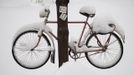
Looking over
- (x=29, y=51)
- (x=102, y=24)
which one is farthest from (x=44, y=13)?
(x=102, y=24)

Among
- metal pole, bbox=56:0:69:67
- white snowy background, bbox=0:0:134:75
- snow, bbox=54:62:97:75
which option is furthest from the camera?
white snowy background, bbox=0:0:134:75

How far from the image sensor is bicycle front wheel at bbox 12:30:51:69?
2.98 m

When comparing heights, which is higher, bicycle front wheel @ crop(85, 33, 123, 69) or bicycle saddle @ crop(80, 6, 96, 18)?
bicycle saddle @ crop(80, 6, 96, 18)

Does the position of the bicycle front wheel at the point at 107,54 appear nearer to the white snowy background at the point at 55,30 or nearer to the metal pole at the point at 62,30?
the white snowy background at the point at 55,30

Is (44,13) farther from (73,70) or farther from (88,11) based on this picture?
(73,70)

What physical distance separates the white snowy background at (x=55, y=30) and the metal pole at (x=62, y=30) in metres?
0.10

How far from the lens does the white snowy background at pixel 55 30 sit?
117 inches

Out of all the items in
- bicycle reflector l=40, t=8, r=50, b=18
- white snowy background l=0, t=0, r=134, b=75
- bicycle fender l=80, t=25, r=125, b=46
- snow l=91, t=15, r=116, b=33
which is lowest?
white snowy background l=0, t=0, r=134, b=75

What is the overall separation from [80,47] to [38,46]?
0.34m

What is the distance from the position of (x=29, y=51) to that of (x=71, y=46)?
334mm

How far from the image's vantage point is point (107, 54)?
3096mm

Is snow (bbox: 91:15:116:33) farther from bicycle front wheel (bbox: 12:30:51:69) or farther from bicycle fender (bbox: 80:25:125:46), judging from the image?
bicycle front wheel (bbox: 12:30:51:69)

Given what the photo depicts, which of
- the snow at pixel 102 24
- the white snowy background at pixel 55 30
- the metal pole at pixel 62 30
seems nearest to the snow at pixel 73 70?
the white snowy background at pixel 55 30

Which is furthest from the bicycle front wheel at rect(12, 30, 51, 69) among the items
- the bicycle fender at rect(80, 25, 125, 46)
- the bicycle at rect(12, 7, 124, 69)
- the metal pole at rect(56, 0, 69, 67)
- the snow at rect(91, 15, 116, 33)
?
the snow at rect(91, 15, 116, 33)
